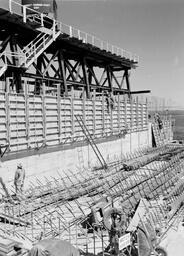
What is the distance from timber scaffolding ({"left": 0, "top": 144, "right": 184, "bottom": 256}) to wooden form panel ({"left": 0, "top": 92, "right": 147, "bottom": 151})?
227 cm

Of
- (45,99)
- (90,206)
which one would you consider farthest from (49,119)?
(90,206)

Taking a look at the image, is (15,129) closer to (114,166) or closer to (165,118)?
(114,166)

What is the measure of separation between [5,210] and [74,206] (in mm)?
2823

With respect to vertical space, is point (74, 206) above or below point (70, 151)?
below

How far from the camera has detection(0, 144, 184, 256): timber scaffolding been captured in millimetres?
9195

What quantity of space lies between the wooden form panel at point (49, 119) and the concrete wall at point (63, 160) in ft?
2.13

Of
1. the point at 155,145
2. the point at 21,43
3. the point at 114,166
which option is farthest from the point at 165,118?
the point at 21,43

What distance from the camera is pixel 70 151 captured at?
60.3 feet

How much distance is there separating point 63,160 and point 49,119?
8.94 ft

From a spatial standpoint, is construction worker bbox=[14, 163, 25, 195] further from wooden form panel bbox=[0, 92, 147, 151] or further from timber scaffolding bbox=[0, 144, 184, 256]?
wooden form panel bbox=[0, 92, 147, 151]

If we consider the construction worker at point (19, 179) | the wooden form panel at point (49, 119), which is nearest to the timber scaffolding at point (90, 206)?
the construction worker at point (19, 179)

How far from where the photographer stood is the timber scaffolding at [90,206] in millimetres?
9195

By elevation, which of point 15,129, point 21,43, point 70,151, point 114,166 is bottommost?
point 114,166

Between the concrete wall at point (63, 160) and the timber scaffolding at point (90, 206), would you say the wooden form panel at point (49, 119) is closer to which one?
the concrete wall at point (63, 160)
